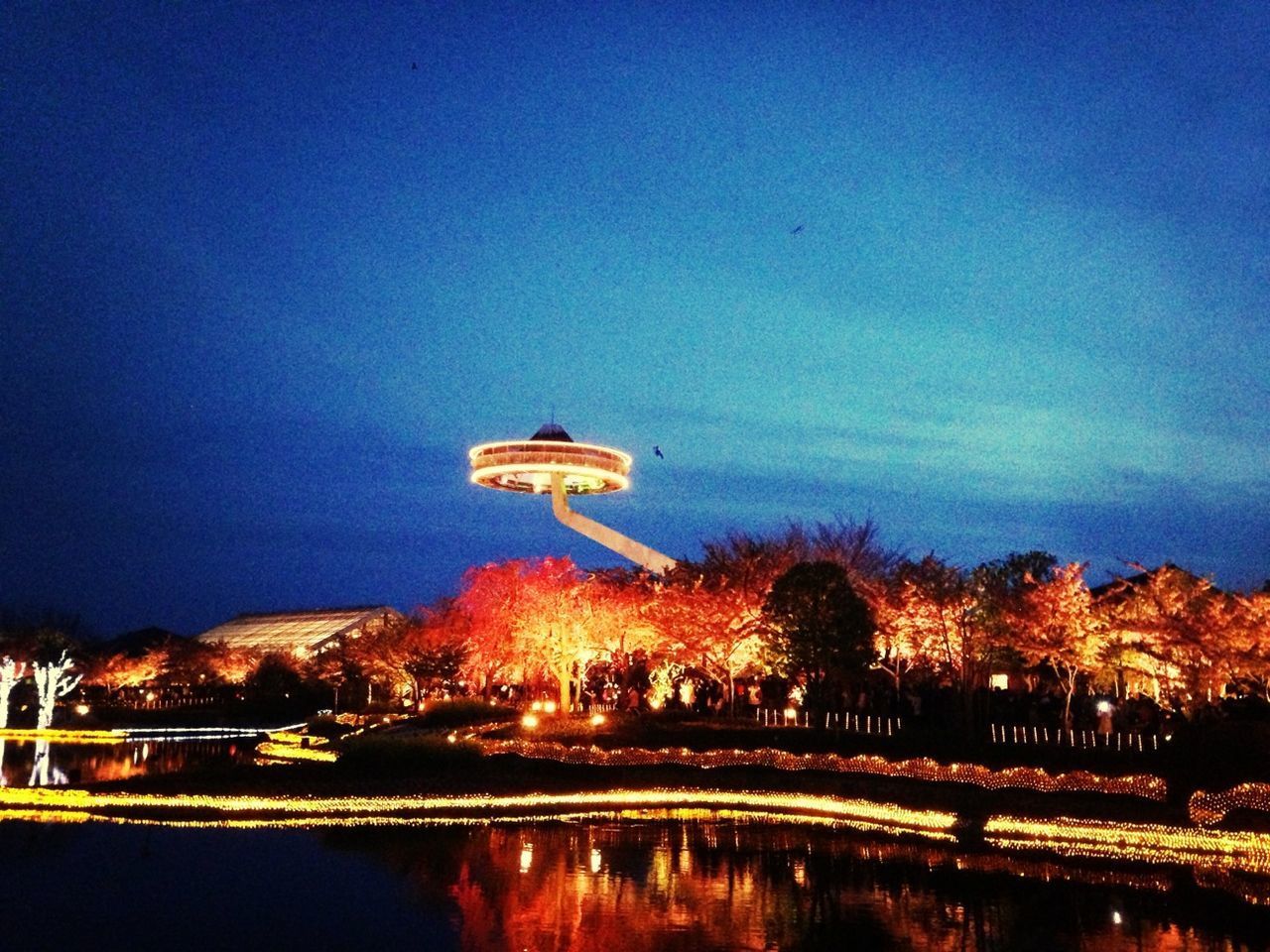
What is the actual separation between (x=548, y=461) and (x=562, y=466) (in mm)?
923

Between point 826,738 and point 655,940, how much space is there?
50.1ft

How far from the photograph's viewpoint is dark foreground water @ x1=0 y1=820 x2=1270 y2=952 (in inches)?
473

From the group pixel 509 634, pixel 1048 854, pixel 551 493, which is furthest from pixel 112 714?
pixel 1048 854

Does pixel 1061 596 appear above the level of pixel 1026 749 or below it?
above

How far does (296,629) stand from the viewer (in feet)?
280

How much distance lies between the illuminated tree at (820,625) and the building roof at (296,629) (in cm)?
4677

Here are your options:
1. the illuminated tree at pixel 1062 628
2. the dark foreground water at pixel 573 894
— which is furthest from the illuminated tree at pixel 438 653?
the dark foreground water at pixel 573 894

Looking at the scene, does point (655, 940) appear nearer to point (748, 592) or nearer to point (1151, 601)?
point (1151, 601)

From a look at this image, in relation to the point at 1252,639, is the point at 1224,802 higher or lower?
lower

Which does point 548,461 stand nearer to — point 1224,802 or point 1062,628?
point 1062,628

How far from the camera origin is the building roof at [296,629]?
76938mm

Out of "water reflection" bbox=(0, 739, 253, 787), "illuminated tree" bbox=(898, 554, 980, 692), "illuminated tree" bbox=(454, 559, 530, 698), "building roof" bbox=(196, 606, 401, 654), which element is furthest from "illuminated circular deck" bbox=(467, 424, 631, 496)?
"illuminated tree" bbox=(898, 554, 980, 692)

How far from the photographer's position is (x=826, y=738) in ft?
86.2

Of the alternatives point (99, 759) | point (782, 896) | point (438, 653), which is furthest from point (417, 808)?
point (438, 653)
